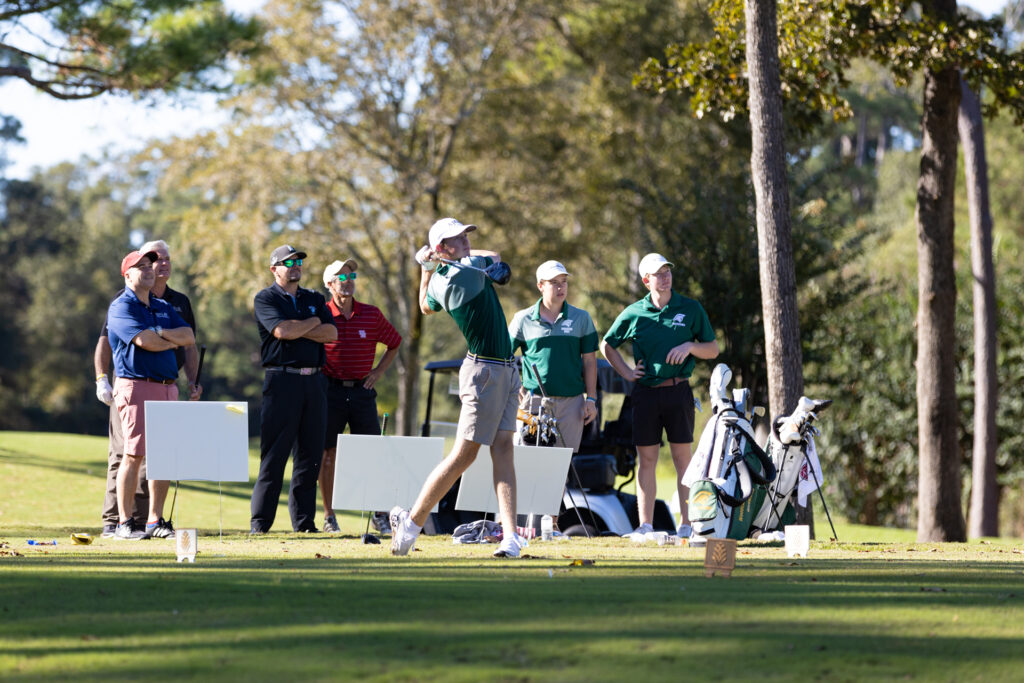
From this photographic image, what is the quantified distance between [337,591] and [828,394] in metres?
21.0

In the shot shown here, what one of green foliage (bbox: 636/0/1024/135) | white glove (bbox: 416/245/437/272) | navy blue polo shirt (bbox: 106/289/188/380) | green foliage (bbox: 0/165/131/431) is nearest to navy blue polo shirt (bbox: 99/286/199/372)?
navy blue polo shirt (bbox: 106/289/188/380)

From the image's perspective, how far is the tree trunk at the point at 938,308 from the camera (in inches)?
559

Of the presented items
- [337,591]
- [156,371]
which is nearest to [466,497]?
[156,371]

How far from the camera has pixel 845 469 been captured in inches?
1032

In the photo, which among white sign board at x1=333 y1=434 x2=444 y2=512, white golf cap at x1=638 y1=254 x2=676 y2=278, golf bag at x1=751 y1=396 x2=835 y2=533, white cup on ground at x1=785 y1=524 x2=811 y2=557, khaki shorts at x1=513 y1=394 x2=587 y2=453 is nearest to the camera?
white cup on ground at x1=785 y1=524 x2=811 y2=557

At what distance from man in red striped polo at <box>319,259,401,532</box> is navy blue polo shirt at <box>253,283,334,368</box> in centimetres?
53

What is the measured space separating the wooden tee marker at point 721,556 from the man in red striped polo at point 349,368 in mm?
5085

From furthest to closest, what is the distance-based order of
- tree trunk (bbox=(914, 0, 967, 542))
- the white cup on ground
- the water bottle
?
1. tree trunk (bbox=(914, 0, 967, 542))
2. the water bottle
3. the white cup on ground

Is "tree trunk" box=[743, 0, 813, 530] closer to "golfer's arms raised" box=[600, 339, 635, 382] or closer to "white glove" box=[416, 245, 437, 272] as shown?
"golfer's arms raised" box=[600, 339, 635, 382]

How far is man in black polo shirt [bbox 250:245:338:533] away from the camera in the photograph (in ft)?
34.6

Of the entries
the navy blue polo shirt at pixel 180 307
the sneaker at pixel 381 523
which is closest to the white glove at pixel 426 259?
the navy blue polo shirt at pixel 180 307

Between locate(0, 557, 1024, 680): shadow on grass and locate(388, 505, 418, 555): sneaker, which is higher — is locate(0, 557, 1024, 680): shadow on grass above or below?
below

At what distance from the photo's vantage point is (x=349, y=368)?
11.4 metres

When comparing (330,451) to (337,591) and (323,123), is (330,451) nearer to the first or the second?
(337,591)
